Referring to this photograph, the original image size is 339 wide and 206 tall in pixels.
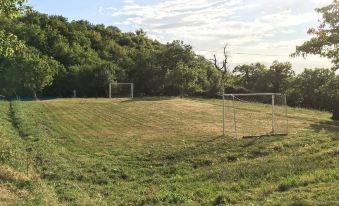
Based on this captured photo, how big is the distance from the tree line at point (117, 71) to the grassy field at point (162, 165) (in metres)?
30.3

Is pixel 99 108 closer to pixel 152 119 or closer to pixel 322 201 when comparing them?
pixel 152 119

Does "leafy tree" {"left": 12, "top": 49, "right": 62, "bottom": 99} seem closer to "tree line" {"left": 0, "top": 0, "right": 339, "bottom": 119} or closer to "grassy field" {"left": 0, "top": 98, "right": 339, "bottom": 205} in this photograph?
"tree line" {"left": 0, "top": 0, "right": 339, "bottom": 119}

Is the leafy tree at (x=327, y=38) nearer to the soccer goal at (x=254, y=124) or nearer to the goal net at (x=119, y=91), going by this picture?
the soccer goal at (x=254, y=124)

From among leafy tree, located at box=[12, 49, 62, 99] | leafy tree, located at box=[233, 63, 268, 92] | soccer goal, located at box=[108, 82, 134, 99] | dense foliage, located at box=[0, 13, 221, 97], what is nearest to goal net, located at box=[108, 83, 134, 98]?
soccer goal, located at box=[108, 82, 134, 99]

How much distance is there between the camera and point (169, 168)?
1619cm

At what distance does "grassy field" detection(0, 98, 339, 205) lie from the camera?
11555 millimetres

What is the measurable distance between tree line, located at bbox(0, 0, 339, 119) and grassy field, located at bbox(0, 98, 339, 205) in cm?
3035

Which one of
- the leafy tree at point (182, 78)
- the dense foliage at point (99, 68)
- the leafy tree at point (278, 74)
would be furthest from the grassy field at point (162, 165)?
the leafy tree at point (278, 74)

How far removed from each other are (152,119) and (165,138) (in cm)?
865

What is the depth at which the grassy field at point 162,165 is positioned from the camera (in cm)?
1155

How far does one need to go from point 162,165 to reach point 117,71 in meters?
52.6

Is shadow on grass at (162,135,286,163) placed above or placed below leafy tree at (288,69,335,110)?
below

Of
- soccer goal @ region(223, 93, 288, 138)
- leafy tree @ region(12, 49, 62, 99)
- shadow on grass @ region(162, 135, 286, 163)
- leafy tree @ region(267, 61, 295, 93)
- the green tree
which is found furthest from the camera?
leafy tree @ region(267, 61, 295, 93)

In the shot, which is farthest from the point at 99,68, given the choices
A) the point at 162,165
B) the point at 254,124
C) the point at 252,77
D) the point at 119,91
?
the point at 162,165
